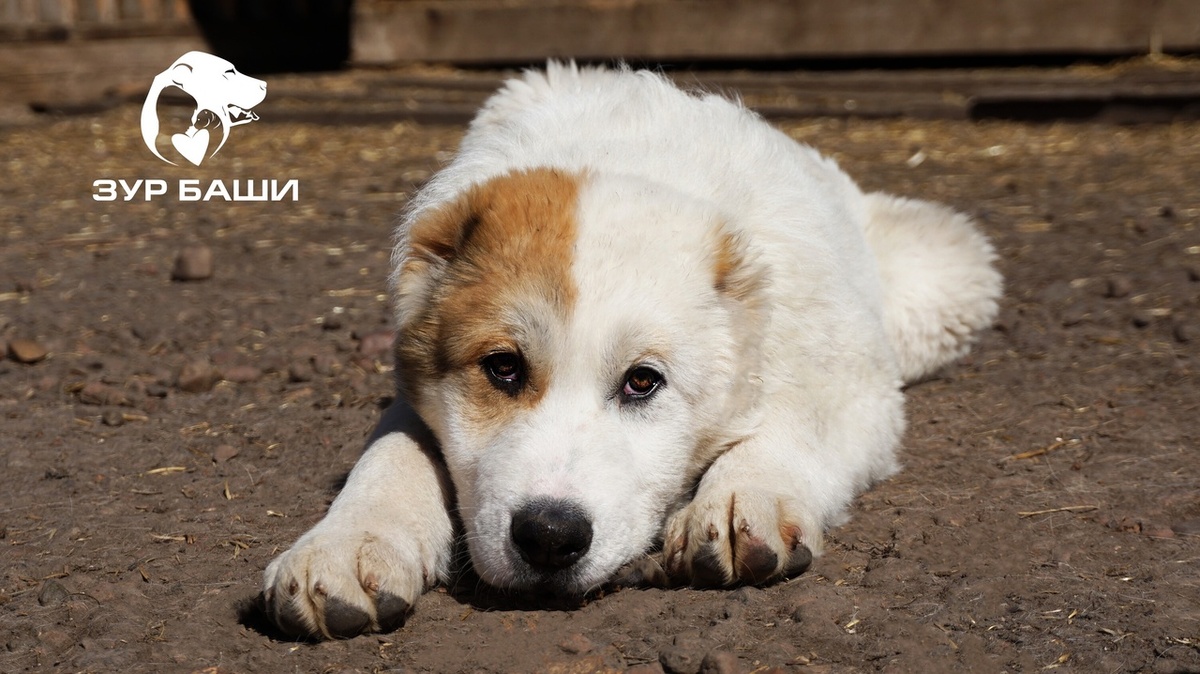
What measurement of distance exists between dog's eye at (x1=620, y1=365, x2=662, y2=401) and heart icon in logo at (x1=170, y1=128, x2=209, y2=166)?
274 inches

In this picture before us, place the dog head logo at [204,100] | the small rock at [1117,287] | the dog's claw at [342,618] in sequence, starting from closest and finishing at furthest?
1. the dog's claw at [342,618]
2. the small rock at [1117,287]
3. the dog head logo at [204,100]

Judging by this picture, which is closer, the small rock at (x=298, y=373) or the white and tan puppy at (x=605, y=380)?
the white and tan puppy at (x=605, y=380)

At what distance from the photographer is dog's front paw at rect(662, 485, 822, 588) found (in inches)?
115

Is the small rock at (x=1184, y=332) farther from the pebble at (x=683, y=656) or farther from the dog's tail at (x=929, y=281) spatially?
the pebble at (x=683, y=656)

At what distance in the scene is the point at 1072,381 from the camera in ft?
15.5

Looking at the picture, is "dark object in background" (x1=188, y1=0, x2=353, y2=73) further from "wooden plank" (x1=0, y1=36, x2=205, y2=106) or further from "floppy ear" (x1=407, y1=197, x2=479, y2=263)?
"floppy ear" (x1=407, y1=197, x2=479, y2=263)

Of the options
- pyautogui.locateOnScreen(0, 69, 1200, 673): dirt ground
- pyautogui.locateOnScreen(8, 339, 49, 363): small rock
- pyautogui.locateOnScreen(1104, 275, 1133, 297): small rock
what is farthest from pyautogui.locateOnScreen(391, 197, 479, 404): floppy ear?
pyautogui.locateOnScreen(1104, 275, 1133, 297): small rock

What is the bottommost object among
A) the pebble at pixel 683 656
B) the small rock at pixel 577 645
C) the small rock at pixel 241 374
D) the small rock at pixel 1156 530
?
the small rock at pixel 241 374

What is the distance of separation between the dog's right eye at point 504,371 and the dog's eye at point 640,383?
0.26 metres

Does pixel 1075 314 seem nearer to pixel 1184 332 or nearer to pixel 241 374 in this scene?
pixel 1184 332

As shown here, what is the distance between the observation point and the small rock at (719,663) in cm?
251

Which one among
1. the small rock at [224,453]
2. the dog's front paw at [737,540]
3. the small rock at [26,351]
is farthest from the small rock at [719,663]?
the small rock at [26,351]

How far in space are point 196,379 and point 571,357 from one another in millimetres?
2283

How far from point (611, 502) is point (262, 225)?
4.96m
